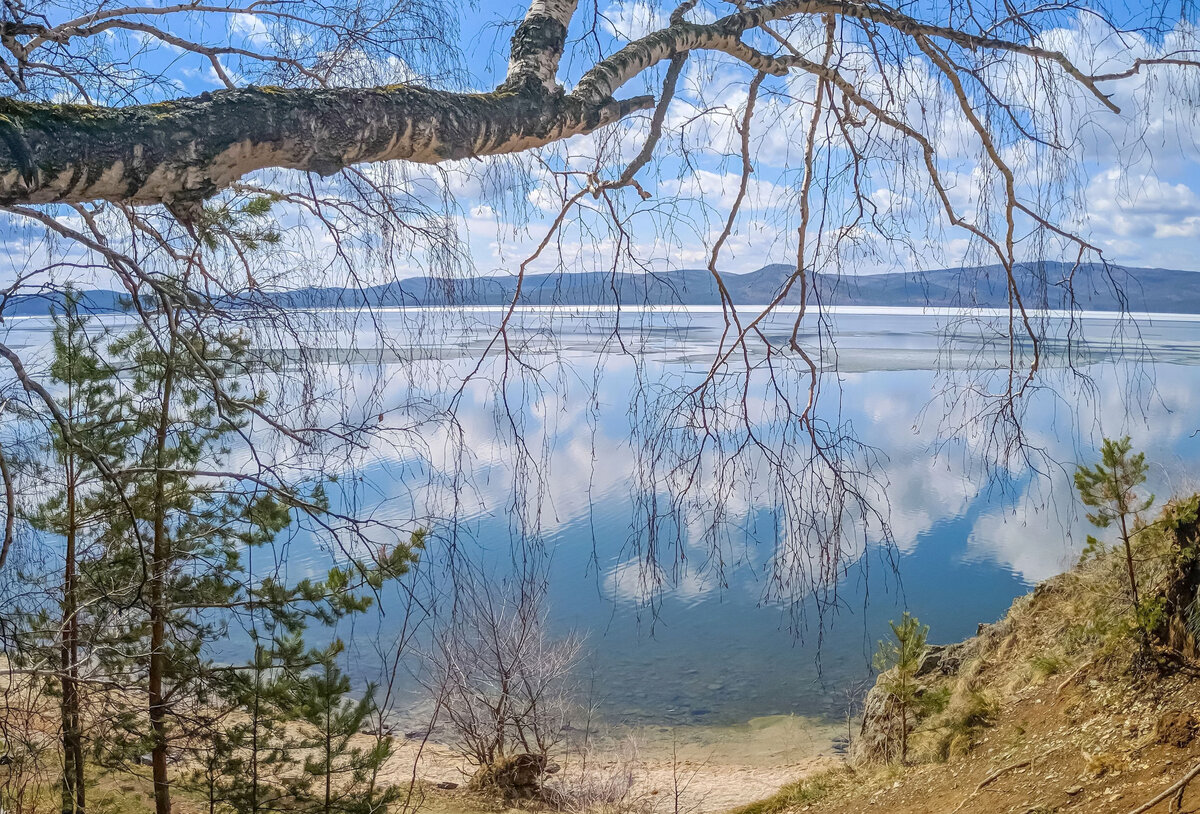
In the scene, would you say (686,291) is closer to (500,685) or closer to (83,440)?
(83,440)

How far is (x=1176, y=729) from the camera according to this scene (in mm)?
3766

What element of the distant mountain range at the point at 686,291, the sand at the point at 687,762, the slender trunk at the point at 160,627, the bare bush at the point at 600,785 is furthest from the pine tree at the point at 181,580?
the sand at the point at 687,762

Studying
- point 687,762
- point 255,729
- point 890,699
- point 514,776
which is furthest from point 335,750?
point 687,762

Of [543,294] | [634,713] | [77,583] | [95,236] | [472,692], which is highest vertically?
[95,236]

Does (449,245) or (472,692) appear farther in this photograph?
(472,692)

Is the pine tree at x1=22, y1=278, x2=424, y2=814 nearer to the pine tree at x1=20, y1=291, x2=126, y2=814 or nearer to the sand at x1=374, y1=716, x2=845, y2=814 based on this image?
the pine tree at x1=20, y1=291, x2=126, y2=814

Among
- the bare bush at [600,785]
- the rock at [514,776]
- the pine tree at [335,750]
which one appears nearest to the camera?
the pine tree at [335,750]

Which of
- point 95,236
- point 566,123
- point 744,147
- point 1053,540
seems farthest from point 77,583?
point 1053,540

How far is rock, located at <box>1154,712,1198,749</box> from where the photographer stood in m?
3.67

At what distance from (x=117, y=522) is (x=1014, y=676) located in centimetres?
730

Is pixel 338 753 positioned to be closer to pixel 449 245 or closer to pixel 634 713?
pixel 449 245

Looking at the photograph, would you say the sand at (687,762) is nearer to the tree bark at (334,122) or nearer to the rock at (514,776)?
the rock at (514,776)

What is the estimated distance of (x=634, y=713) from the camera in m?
14.6

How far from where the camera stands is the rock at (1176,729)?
145 inches
